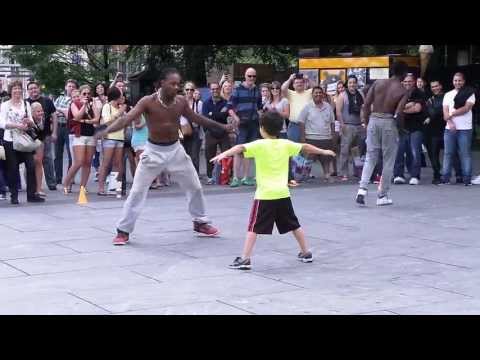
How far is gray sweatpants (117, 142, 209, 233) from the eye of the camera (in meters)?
8.95

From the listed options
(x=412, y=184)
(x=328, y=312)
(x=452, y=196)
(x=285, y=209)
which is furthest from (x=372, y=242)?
(x=412, y=184)

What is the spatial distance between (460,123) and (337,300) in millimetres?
8256

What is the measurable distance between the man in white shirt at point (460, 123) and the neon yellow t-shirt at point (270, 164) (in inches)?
264

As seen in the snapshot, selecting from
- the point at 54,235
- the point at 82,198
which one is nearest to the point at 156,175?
the point at 54,235

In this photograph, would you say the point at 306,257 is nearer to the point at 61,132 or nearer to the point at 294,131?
the point at 294,131

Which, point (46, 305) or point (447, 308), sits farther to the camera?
point (46, 305)

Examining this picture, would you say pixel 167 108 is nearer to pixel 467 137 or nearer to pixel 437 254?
pixel 437 254

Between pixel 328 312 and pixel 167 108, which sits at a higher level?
pixel 167 108

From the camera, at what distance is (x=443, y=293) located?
21.5ft

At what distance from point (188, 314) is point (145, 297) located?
0.67 metres

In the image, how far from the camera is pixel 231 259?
26.7 ft

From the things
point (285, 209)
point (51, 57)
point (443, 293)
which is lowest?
point (443, 293)

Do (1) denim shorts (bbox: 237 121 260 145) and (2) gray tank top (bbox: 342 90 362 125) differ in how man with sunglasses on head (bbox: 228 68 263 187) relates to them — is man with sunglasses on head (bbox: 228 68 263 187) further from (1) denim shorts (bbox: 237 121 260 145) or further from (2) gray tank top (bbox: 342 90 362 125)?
(2) gray tank top (bbox: 342 90 362 125)

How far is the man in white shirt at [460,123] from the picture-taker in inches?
544
